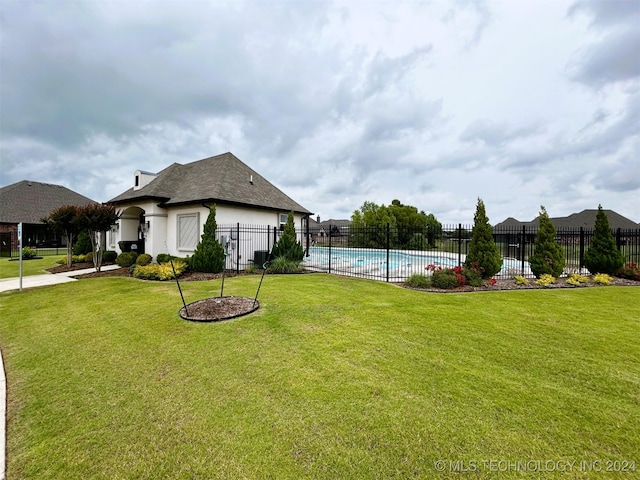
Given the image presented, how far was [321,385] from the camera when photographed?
335 centimetres

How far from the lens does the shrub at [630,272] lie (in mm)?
10164

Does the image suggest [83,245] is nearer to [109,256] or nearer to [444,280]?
[109,256]

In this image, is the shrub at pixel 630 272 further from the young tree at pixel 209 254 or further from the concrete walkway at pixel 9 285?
the concrete walkway at pixel 9 285

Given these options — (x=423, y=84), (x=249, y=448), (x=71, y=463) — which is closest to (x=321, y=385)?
(x=249, y=448)

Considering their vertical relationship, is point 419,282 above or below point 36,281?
above

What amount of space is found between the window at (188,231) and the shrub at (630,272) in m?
18.2

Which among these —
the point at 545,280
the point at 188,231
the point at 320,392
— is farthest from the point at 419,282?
the point at 188,231

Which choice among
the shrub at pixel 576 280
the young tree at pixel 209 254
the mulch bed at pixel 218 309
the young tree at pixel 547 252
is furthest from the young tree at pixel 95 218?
the shrub at pixel 576 280

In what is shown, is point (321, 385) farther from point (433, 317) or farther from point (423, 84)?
point (423, 84)

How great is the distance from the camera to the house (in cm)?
1405

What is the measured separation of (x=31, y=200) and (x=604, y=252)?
45.0 meters

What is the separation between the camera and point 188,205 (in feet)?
46.6

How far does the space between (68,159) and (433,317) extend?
1115 inches

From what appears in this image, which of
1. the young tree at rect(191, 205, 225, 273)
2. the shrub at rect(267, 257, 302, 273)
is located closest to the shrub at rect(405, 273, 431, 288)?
the shrub at rect(267, 257, 302, 273)
